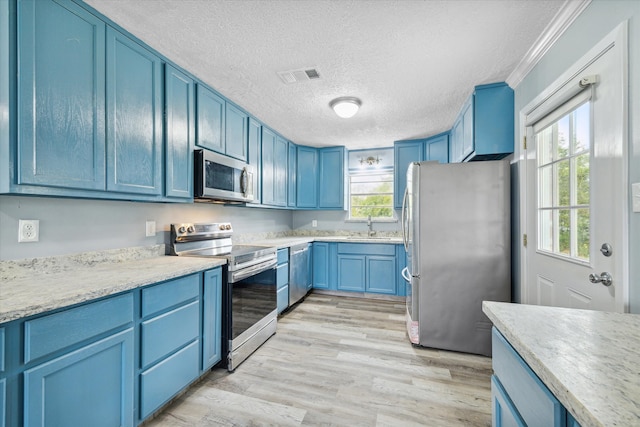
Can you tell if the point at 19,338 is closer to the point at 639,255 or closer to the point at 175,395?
the point at 175,395

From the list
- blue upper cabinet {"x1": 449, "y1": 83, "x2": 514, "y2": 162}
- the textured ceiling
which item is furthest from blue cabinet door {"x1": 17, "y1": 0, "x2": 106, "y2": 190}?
blue upper cabinet {"x1": 449, "y1": 83, "x2": 514, "y2": 162}

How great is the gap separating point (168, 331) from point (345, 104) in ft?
7.73

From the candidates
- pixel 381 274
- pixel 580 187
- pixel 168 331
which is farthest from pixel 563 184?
pixel 168 331

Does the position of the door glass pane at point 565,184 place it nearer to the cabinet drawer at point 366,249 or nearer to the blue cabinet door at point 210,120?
the cabinet drawer at point 366,249

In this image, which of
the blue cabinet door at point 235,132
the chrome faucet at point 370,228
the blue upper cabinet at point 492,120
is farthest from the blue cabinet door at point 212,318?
the chrome faucet at point 370,228

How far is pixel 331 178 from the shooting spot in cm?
439

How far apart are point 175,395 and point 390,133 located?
3.59m

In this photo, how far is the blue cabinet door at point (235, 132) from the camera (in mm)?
2611

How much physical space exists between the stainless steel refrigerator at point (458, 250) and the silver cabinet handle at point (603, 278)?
3.27 feet

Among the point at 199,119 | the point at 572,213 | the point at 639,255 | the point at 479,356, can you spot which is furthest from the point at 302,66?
the point at 479,356

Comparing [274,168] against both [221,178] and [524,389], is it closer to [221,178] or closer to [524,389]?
[221,178]

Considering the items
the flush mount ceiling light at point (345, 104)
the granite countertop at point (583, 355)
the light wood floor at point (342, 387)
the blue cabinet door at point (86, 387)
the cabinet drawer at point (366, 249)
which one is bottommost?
the light wood floor at point (342, 387)

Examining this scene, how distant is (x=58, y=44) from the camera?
1344 mm

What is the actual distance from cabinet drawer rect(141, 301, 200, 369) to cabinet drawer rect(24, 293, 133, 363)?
0.54ft
